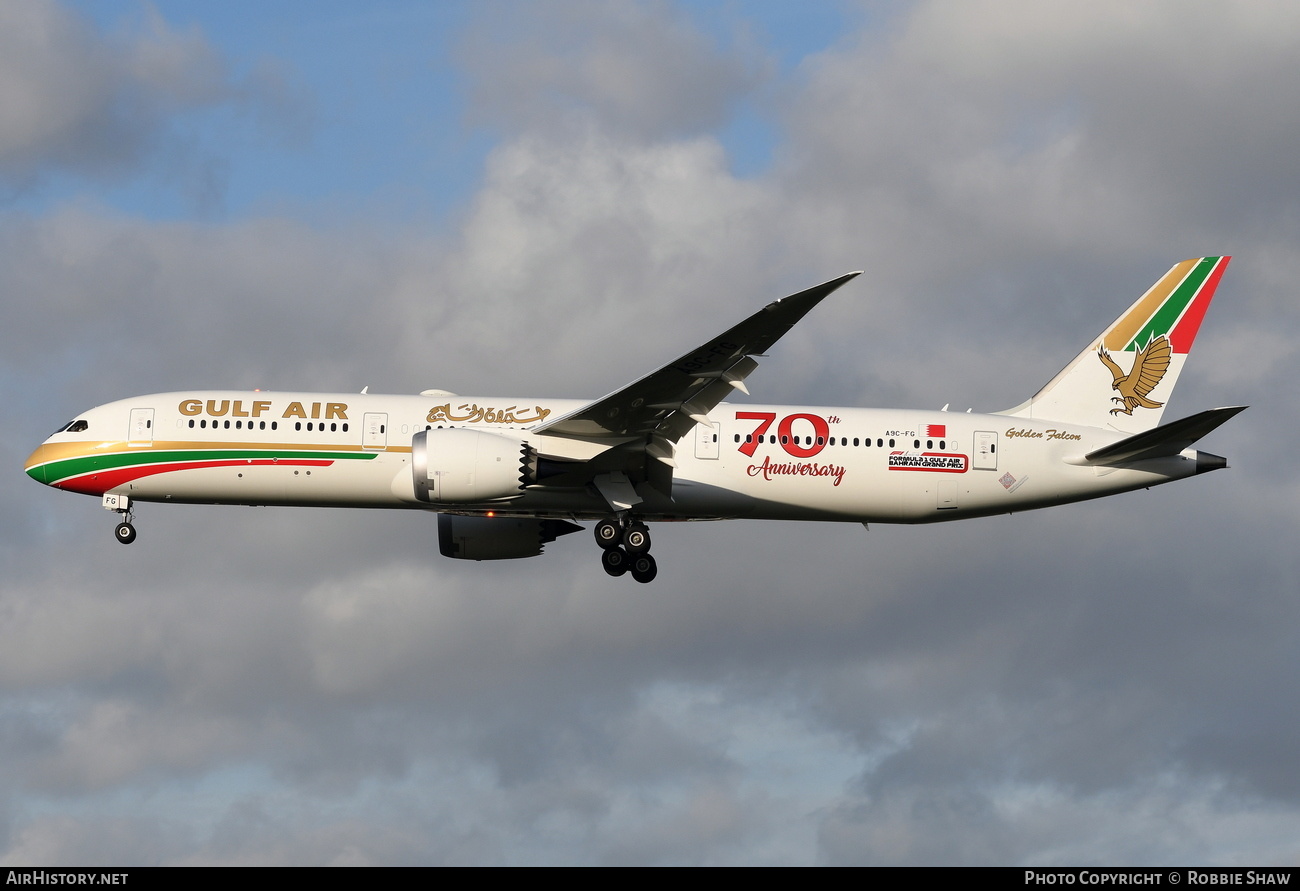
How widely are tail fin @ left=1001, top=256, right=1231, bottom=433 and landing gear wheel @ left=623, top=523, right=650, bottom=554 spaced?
10.8m

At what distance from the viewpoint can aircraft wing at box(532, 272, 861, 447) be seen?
3294 cm

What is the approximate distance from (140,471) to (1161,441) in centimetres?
2607

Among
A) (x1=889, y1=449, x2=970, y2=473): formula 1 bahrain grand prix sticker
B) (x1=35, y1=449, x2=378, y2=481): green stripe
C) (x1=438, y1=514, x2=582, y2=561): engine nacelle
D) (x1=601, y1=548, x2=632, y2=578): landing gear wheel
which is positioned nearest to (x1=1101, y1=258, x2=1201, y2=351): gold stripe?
(x1=889, y1=449, x2=970, y2=473): formula 1 bahrain grand prix sticker

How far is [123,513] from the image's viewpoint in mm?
39688

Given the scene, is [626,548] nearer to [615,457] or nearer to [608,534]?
[608,534]

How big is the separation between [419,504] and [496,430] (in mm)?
2774

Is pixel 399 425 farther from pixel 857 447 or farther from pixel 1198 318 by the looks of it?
pixel 1198 318

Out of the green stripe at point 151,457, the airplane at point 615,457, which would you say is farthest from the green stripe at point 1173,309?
the green stripe at point 151,457

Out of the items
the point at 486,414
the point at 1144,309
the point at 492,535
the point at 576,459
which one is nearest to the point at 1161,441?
the point at 1144,309

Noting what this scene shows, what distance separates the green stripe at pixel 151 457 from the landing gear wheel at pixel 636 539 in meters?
6.76

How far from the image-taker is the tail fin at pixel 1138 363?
41531 millimetres

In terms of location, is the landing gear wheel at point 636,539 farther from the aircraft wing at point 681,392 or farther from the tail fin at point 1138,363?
the tail fin at point 1138,363

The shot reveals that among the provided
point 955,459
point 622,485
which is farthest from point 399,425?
point 955,459

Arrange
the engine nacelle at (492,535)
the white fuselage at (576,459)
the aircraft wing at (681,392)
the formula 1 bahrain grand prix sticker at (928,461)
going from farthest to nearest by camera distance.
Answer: the engine nacelle at (492,535) < the formula 1 bahrain grand prix sticker at (928,461) < the white fuselage at (576,459) < the aircraft wing at (681,392)
